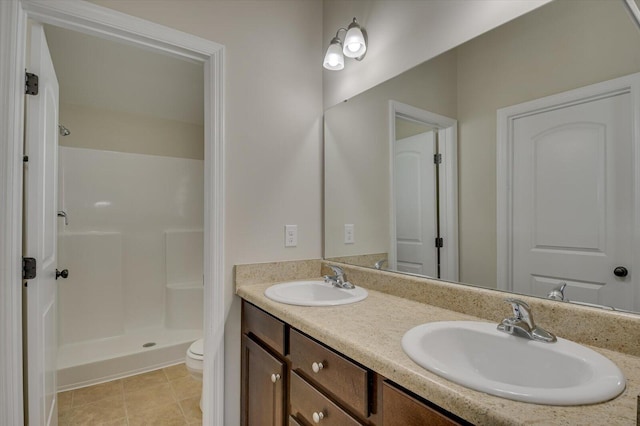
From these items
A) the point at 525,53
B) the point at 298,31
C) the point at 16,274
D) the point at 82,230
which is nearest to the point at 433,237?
the point at 525,53

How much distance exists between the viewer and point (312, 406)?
992 millimetres

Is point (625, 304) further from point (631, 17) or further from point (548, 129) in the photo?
point (631, 17)

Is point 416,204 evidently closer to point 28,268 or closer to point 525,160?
point 525,160

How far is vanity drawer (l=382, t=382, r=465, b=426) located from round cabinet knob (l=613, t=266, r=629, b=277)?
0.64 meters

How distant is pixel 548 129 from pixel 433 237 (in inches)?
→ 21.8

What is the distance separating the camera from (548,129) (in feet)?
3.16

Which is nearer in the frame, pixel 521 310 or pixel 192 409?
pixel 521 310

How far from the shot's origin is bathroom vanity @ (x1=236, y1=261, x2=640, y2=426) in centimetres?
56

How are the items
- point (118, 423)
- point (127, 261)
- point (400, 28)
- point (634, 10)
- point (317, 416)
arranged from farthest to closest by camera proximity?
point (127, 261), point (118, 423), point (400, 28), point (317, 416), point (634, 10)

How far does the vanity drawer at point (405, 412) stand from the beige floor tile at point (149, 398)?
1949 millimetres

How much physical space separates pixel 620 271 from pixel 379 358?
0.69 m

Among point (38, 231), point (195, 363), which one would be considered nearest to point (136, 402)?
point (195, 363)

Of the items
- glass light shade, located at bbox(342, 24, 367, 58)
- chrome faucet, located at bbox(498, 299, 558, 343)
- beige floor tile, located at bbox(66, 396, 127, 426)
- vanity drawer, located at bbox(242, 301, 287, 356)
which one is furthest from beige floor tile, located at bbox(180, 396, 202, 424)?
glass light shade, located at bbox(342, 24, 367, 58)

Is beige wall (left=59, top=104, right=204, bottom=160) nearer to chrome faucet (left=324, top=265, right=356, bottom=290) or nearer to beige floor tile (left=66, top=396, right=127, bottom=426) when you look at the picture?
beige floor tile (left=66, top=396, right=127, bottom=426)
